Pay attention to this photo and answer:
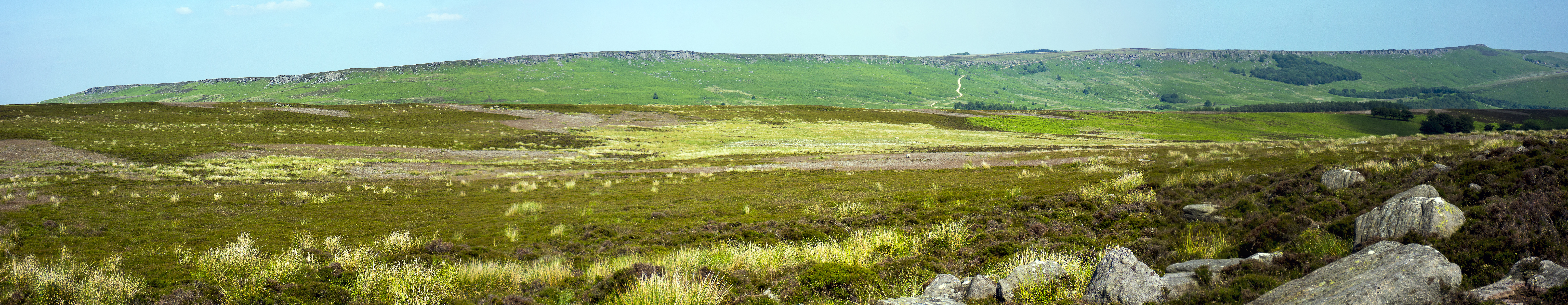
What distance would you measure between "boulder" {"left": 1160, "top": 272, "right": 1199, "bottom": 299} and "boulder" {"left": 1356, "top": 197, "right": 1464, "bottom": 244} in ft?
9.15

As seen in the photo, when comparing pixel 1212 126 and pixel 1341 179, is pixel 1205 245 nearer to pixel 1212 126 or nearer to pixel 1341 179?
pixel 1341 179

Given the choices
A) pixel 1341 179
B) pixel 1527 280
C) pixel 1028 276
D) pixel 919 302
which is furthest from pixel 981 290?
pixel 1341 179

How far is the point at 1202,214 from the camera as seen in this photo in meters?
12.4

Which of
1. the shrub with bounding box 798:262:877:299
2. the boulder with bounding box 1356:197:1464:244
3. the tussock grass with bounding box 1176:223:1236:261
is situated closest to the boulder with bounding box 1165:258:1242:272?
the tussock grass with bounding box 1176:223:1236:261

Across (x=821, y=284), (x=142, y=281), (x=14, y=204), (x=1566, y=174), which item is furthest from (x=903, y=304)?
(x=14, y=204)

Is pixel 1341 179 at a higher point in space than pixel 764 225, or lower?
higher

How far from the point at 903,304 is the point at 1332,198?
1003 centimetres

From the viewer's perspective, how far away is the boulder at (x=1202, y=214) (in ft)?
39.4

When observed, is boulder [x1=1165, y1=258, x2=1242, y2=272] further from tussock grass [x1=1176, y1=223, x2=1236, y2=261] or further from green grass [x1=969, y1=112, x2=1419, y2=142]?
green grass [x1=969, y1=112, x2=1419, y2=142]

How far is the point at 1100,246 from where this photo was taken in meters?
10.6

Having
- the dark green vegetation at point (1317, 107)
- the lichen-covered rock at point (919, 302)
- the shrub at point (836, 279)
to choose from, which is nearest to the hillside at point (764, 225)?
the shrub at point (836, 279)

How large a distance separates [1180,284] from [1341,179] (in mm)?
9576

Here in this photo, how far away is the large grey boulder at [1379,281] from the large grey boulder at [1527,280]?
0.26m

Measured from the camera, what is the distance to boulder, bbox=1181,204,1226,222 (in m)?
12.0
